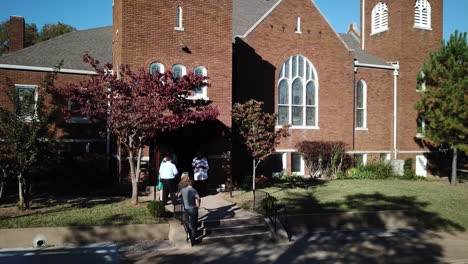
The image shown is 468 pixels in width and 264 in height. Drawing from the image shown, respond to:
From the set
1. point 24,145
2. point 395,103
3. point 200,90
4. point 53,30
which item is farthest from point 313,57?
point 53,30

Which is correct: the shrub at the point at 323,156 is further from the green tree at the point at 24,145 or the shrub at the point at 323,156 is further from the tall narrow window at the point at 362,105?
the green tree at the point at 24,145

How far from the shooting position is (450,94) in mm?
20172

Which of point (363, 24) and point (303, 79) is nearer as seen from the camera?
point (303, 79)

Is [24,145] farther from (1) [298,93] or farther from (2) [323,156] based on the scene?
(2) [323,156]

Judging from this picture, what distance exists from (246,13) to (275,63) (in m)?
5.29

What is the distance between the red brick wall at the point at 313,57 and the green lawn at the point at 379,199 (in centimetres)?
384

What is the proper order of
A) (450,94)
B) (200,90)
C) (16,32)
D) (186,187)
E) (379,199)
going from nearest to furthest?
(186,187) < (379,199) < (200,90) < (450,94) < (16,32)

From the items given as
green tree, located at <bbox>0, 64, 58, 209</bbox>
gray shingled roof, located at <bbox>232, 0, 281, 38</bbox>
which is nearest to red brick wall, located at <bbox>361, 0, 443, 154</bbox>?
gray shingled roof, located at <bbox>232, 0, 281, 38</bbox>

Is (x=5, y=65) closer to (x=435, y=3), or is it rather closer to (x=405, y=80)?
(x=405, y=80)

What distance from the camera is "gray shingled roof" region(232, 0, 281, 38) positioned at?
2355cm

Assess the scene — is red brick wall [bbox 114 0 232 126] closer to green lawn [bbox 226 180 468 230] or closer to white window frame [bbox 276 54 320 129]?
green lawn [bbox 226 180 468 230]

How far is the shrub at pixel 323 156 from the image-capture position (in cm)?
2172

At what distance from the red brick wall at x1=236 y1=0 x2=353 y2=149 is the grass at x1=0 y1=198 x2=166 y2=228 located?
959 cm

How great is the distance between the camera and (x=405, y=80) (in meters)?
25.4
